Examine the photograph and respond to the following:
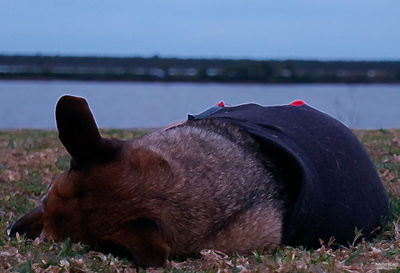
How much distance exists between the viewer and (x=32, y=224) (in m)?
3.80

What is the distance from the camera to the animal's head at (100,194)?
122 inches

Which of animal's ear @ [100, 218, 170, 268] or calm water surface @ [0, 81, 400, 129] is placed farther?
calm water surface @ [0, 81, 400, 129]

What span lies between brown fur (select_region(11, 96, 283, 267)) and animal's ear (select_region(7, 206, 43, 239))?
0.02 metres

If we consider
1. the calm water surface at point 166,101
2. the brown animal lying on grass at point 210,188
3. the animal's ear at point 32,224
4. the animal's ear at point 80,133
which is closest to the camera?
the animal's ear at point 80,133

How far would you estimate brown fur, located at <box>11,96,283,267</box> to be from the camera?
3146 millimetres

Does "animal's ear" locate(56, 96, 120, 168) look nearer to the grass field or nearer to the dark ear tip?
the dark ear tip

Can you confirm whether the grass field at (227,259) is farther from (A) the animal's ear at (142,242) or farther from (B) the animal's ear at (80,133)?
Result: (B) the animal's ear at (80,133)

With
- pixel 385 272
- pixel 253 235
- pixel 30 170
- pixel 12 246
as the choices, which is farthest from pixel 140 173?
pixel 30 170

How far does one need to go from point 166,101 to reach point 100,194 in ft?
60.5

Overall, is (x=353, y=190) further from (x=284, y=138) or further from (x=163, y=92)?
(x=163, y=92)

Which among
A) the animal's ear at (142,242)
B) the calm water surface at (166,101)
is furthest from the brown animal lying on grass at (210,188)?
the calm water surface at (166,101)

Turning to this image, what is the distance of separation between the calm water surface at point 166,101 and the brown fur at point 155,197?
9112 mm

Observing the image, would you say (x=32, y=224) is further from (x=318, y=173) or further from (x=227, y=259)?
(x=318, y=173)

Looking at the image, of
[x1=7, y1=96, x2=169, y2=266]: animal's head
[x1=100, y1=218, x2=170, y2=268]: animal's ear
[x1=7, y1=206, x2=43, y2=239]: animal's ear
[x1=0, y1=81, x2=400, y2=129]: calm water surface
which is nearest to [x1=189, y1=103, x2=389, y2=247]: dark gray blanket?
[x1=7, y1=96, x2=169, y2=266]: animal's head
